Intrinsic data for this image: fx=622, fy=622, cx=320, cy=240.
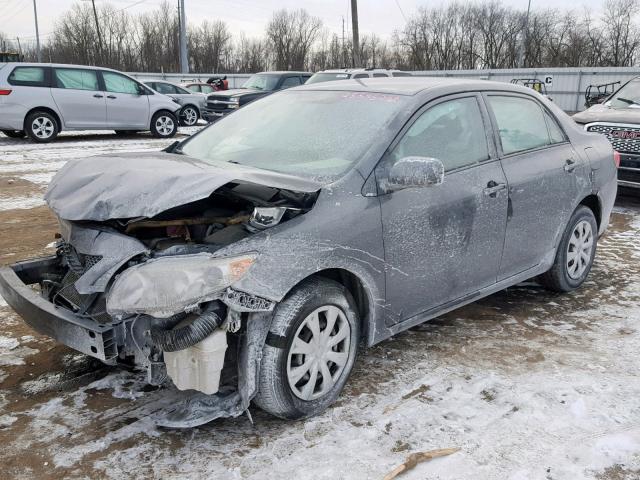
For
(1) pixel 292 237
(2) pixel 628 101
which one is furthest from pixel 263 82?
(1) pixel 292 237

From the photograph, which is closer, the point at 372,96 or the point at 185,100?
the point at 372,96

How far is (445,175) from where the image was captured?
3.67 metres

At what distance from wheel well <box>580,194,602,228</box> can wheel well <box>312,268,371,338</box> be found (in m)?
2.44

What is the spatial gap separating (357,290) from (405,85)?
4.87 ft

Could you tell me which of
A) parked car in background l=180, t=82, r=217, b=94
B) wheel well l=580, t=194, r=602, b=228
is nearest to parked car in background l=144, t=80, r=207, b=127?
parked car in background l=180, t=82, r=217, b=94

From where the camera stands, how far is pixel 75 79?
46.0 ft

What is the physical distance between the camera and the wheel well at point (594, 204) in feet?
16.1

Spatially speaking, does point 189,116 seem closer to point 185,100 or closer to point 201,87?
point 185,100

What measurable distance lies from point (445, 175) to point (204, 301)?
5.67 feet

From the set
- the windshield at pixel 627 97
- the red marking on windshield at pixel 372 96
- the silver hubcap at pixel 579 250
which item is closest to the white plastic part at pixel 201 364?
the red marking on windshield at pixel 372 96

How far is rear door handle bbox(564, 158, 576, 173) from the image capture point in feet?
14.9

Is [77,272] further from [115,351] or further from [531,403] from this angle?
[531,403]

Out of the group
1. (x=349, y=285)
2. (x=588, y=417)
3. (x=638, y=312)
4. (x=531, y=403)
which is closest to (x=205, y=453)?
(x=349, y=285)

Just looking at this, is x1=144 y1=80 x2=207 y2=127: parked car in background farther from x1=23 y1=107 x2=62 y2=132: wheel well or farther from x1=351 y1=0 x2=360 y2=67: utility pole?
x1=351 y1=0 x2=360 y2=67: utility pole
